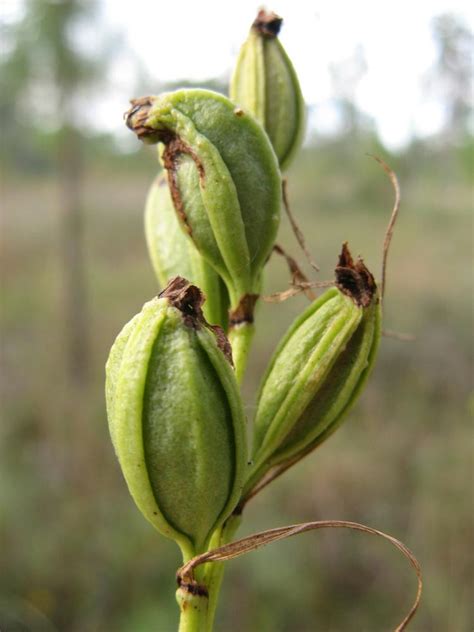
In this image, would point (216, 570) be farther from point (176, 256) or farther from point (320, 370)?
point (176, 256)

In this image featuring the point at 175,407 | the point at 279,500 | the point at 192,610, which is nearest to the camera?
the point at 175,407

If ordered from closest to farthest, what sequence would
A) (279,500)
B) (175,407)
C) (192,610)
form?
(175,407)
(192,610)
(279,500)

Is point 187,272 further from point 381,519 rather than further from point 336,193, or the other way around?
point 336,193

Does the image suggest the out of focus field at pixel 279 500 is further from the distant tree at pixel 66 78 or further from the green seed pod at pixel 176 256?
→ the green seed pod at pixel 176 256

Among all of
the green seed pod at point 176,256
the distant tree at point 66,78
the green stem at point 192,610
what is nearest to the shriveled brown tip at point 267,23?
the green seed pod at point 176,256

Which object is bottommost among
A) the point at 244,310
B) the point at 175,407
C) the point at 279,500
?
the point at 279,500

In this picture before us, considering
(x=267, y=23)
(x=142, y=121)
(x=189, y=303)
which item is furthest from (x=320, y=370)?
(x=267, y=23)
